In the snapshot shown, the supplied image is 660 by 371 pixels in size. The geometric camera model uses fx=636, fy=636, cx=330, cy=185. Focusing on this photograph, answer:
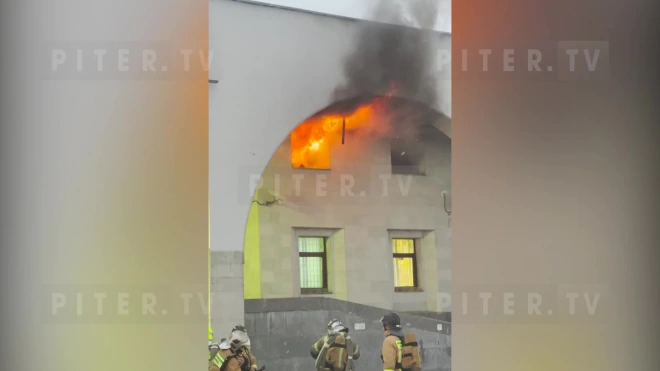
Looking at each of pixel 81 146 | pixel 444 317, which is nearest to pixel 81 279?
pixel 81 146

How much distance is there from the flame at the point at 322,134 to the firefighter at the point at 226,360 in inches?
139

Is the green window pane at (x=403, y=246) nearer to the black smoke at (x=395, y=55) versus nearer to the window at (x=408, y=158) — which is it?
the window at (x=408, y=158)

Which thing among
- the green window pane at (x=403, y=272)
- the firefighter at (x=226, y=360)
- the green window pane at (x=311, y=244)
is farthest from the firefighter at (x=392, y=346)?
the green window pane at (x=403, y=272)

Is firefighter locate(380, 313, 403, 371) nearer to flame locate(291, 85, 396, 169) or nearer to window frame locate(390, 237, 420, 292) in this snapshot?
window frame locate(390, 237, 420, 292)

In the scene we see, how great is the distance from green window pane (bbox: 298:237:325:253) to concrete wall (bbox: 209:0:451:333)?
6.65 feet

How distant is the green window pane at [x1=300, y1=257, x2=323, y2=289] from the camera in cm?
869

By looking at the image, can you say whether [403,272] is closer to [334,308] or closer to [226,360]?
[334,308]

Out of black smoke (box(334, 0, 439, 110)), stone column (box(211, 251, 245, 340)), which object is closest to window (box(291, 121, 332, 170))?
black smoke (box(334, 0, 439, 110))

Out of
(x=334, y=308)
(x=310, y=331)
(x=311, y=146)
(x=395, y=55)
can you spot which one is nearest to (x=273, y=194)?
(x=311, y=146)

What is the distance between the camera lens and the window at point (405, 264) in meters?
9.25

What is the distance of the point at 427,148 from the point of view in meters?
9.52

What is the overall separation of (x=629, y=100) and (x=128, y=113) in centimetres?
223

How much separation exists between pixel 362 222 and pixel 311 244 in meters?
0.79

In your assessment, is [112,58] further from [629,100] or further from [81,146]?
[629,100]
